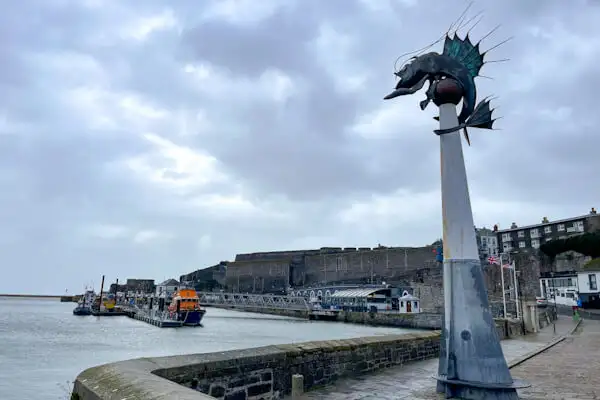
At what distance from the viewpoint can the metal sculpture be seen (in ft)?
20.8

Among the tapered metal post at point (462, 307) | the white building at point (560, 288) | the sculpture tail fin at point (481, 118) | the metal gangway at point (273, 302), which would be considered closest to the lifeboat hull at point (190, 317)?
the metal gangway at point (273, 302)

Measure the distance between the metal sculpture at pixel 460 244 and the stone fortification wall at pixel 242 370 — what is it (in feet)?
5.86

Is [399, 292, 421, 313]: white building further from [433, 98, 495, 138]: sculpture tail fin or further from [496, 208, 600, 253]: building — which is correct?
[433, 98, 495, 138]: sculpture tail fin

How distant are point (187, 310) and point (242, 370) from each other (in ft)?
164

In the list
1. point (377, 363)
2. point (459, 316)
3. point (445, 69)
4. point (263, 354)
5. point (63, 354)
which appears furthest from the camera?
point (63, 354)

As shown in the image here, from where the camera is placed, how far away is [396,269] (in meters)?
79.6

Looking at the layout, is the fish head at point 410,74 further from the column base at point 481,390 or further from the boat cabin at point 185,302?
the boat cabin at point 185,302

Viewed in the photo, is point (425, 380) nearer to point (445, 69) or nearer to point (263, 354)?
point (263, 354)

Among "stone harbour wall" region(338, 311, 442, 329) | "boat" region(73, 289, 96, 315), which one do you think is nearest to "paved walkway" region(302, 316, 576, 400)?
"stone harbour wall" region(338, 311, 442, 329)

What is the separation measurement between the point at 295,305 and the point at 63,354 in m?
54.5

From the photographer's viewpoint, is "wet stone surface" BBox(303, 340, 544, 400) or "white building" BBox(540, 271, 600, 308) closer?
"wet stone surface" BBox(303, 340, 544, 400)

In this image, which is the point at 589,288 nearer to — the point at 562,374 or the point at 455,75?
the point at 562,374

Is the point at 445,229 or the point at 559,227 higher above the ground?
the point at 559,227

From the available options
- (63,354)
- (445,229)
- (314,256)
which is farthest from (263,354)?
(314,256)
